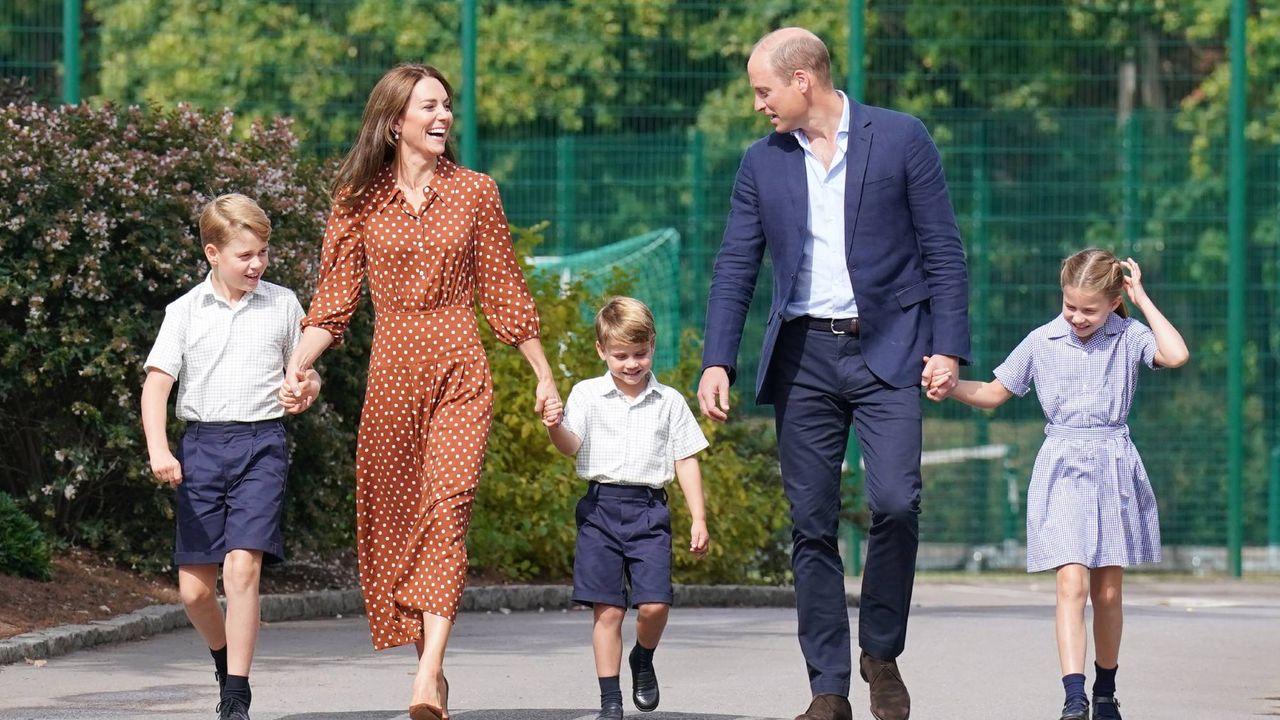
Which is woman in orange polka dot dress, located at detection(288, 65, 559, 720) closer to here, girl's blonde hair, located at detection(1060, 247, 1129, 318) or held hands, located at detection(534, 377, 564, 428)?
held hands, located at detection(534, 377, 564, 428)

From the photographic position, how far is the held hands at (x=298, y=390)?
626cm

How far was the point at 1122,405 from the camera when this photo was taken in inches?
261

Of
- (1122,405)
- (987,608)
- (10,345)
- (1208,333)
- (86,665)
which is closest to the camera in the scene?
(1122,405)

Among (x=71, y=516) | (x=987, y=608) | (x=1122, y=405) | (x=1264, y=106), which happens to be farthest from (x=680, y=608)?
(x=1264, y=106)

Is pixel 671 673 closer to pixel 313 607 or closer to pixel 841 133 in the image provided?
pixel 841 133

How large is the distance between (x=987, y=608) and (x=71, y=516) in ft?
16.5

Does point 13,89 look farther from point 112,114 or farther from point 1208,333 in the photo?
point 1208,333

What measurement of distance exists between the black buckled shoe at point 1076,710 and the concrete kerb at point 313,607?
3683 millimetres

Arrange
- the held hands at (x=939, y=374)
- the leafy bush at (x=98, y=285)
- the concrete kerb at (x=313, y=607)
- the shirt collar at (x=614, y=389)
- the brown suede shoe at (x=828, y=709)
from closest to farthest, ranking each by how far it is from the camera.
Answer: the brown suede shoe at (x=828, y=709) < the held hands at (x=939, y=374) < the shirt collar at (x=614, y=389) < the concrete kerb at (x=313, y=607) < the leafy bush at (x=98, y=285)

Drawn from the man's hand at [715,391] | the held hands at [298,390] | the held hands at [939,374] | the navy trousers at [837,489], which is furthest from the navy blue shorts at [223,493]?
the held hands at [939,374]

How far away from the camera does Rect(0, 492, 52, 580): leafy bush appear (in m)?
8.59

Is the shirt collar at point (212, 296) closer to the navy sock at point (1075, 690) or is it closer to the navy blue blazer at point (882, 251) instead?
the navy blue blazer at point (882, 251)

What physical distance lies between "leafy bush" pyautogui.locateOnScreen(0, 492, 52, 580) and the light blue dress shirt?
12.6 ft

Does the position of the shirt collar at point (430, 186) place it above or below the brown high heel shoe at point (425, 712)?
above
